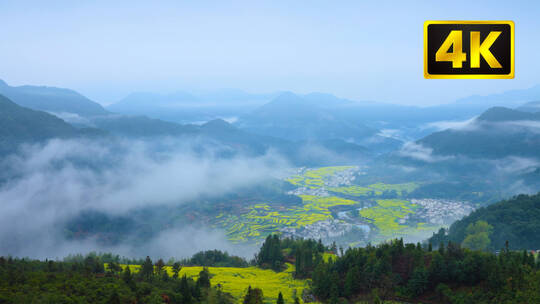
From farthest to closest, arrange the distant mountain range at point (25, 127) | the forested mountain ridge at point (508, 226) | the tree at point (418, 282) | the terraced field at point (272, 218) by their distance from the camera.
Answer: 1. the distant mountain range at point (25, 127)
2. the terraced field at point (272, 218)
3. the forested mountain ridge at point (508, 226)
4. the tree at point (418, 282)

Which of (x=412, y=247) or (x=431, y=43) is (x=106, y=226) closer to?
(x=412, y=247)

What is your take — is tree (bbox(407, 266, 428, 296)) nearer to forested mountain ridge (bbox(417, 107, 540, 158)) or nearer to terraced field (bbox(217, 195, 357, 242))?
terraced field (bbox(217, 195, 357, 242))

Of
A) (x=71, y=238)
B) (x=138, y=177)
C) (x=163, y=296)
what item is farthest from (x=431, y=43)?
(x=138, y=177)

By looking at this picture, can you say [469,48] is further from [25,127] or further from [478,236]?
[25,127]

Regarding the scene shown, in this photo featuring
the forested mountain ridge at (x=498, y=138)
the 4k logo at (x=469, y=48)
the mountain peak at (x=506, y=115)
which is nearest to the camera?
the 4k logo at (x=469, y=48)

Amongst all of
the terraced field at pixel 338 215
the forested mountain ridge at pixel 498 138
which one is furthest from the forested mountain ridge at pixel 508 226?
the forested mountain ridge at pixel 498 138

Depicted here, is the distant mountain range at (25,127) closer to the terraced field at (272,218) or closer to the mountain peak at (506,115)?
the terraced field at (272,218)
